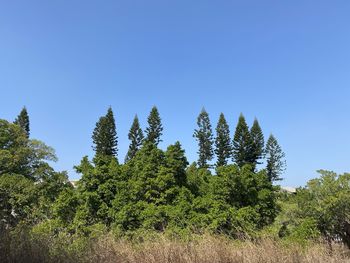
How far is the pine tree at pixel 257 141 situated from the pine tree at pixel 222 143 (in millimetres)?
4184

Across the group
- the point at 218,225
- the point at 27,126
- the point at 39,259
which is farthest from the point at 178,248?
the point at 27,126

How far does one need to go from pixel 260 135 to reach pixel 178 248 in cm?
5402

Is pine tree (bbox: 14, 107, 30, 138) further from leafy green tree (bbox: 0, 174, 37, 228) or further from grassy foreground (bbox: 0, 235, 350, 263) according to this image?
grassy foreground (bbox: 0, 235, 350, 263)

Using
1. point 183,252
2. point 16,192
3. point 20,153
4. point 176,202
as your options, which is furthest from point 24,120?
point 183,252

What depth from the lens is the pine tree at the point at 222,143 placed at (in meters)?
54.2

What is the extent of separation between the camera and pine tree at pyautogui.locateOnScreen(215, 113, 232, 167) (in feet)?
178

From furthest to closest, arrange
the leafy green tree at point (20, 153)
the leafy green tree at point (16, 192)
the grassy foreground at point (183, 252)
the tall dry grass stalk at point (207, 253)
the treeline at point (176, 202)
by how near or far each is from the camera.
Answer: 1. the leafy green tree at point (20, 153)
2. the leafy green tree at point (16, 192)
3. the treeline at point (176, 202)
4. the tall dry grass stalk at point (207, 253)
5. the grassy foreground at point (183, 252)

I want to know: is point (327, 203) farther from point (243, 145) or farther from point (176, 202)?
point (243, 145)

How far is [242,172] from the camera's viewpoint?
13602 mm

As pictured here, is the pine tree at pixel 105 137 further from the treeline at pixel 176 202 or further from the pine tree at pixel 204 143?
the treeline at pixel 176 202

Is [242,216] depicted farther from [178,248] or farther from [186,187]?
[178,248]

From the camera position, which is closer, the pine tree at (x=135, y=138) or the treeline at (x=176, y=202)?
the treeline at (x=176, y=202)

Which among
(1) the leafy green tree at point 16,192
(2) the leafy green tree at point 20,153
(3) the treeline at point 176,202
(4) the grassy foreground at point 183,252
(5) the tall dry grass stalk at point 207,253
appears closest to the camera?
(4) the grassy foreground at point 183,252

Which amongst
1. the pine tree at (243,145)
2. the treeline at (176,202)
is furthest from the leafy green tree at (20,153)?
the pine tree at (243,145)
